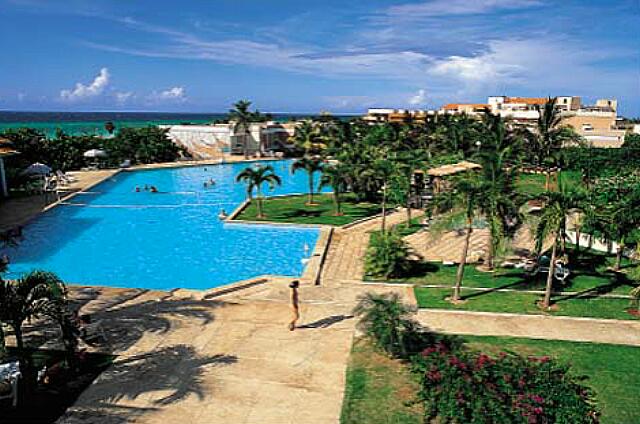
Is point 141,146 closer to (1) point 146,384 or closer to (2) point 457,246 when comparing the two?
(2) point 457,246

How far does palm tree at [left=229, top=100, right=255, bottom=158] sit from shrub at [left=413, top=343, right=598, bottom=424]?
138ft

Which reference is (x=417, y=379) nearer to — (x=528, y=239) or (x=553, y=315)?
(x=553, y=315)

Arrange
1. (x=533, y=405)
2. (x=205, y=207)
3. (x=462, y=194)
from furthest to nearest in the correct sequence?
(x=205, y=207)
(x=462, y=194)
(x=533, y=405)

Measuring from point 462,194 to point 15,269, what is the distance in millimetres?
16084

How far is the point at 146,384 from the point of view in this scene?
9609 millimetres

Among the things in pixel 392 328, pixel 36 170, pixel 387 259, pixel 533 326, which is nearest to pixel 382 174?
pixel 387 259

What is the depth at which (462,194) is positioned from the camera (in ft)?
44.8

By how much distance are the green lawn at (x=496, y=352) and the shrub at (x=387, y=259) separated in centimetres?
504

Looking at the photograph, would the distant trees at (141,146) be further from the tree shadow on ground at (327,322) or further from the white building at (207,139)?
the tree shadow on ground at (327,322)

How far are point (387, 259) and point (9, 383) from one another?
10.9m

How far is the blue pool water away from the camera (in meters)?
18.5

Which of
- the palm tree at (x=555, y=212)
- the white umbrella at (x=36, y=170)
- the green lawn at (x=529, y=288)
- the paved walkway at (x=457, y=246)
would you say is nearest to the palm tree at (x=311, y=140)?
the white umbrella at (x=36, y=170)

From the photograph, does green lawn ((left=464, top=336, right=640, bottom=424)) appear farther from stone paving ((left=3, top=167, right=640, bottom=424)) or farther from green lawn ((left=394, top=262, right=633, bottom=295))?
green lawn ((left=394, top=262, right=633, bottom=295))

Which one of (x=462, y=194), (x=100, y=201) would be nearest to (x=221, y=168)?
(x=100, y=201)
